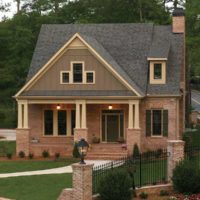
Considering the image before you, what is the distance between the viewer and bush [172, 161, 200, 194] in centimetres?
2146

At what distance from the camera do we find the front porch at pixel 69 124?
118ft

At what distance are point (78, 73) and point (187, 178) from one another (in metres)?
16.3

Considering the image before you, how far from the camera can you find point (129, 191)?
795 inches

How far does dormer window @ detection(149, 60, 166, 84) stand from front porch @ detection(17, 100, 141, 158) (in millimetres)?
2183

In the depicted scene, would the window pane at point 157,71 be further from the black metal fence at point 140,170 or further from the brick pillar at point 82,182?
the brick pillar at point 82,182

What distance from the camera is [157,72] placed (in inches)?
1463

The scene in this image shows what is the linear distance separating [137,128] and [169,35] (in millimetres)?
7440

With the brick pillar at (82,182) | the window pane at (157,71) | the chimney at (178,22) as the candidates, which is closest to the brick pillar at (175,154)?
the brick pillar at (82,182)

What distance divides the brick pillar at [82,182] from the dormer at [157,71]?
17579 millimetres

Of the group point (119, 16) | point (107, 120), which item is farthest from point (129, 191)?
point (119, 16)

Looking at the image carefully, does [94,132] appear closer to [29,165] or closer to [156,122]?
[156,122]

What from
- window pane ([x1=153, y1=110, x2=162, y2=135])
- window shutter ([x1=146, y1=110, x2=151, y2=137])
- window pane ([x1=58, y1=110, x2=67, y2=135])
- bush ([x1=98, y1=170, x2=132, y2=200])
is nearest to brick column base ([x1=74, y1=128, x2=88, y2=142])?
window pane ([x1=58, y1=110, x2=67, y2=135])

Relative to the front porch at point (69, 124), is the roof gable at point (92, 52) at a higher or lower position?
higher

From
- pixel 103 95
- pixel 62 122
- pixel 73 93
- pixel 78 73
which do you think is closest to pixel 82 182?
pixel 103 95
